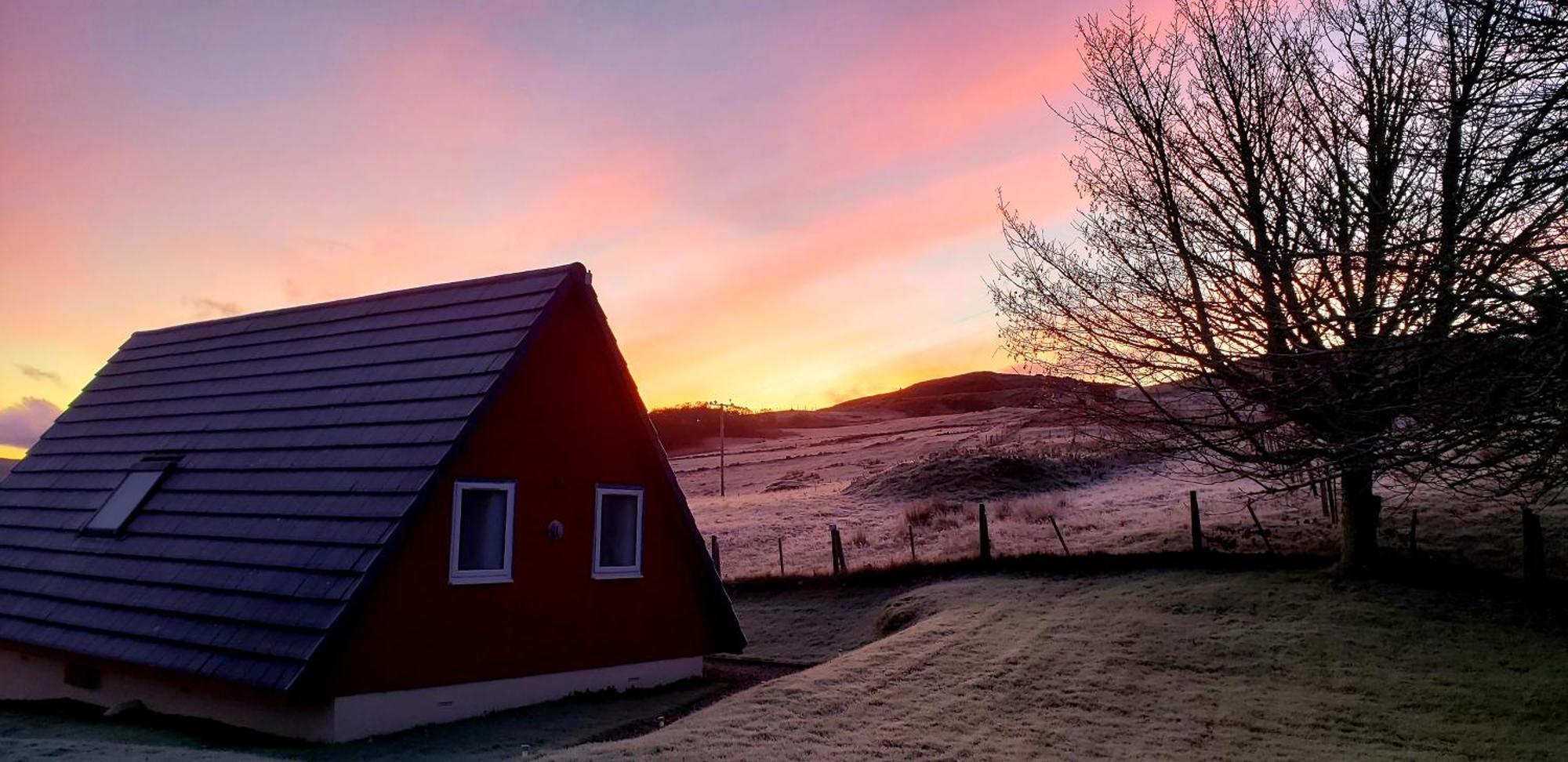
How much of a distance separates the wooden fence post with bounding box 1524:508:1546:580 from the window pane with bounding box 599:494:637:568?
14.6 metres

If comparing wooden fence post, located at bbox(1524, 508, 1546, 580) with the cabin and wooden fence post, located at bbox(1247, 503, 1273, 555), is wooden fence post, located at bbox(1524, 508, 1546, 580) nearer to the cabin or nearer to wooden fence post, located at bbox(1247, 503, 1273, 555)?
wooden fence post, located at bbox(1247, 503, 1273, 555)

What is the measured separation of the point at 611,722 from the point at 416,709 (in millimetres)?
2375

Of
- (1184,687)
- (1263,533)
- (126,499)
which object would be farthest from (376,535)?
(1263,533)

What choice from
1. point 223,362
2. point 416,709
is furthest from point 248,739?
point 223,362

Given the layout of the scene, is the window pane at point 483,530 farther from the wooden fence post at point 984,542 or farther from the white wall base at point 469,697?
the wooden fence post at point 984,542

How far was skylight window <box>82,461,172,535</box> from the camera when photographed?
47.8 ft

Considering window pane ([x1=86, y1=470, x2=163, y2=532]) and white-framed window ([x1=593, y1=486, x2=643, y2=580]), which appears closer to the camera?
white-framed window ([x1=593, y1=486, x2=643, y2=580])

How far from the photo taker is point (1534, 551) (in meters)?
16.4

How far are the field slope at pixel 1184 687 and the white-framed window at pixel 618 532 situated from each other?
279cm

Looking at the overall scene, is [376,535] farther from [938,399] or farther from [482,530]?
[938,399]

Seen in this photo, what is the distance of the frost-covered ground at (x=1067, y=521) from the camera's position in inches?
759

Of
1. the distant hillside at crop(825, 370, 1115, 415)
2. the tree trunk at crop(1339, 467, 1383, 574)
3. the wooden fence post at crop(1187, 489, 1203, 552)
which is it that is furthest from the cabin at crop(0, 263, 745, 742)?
the distant hillside at crop(825, 370, 1115, 415)

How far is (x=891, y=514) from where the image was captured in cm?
3566

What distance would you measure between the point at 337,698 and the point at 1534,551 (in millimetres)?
18311
